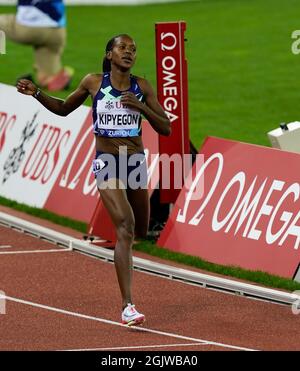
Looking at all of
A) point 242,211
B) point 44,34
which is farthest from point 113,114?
point 44,34

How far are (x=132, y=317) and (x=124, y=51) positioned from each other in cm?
215

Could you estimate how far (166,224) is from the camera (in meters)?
16.4

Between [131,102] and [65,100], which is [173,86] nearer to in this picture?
[65,100]

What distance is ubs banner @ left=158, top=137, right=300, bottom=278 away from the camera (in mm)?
14859

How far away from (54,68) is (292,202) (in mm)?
11925

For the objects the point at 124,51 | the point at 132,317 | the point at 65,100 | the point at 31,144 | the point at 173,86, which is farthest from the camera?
the point at 31,144

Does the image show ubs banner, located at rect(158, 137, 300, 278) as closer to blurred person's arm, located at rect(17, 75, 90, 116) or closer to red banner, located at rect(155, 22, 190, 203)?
red banner, located at rect(155, 22, 190, 203)

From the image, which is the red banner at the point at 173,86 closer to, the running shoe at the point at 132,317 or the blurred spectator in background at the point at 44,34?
the running shoe at the point at 132,317

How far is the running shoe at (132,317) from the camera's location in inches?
512

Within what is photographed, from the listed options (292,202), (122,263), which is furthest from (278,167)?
(122,263)

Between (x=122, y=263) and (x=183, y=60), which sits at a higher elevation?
(x=183, y=60)

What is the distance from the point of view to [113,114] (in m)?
13.3

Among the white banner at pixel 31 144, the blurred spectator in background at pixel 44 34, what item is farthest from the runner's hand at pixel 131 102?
the blurred spectator in background at pixel 44 34
